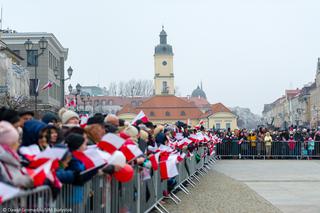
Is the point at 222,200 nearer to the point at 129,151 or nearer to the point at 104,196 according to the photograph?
the point at 129,151

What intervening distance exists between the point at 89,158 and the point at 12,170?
4.43 feet

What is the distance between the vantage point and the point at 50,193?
17.3 feet

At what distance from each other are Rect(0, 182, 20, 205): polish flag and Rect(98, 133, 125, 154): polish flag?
2.33m

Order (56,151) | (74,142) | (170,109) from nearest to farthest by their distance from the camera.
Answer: (56,151) → (74,142) → (170,109)

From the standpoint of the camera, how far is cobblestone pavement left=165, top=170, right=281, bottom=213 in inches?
493

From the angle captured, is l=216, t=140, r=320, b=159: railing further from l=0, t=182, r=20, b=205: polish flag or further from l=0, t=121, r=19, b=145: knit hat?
l=0, t=182, r=20, b=205: polish flag

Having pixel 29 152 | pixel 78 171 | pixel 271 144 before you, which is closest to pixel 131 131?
pixel 78 171

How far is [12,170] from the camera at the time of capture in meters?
4.87

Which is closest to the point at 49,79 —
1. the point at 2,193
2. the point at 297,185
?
the point at 297,185

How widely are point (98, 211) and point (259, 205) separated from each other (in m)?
6.99

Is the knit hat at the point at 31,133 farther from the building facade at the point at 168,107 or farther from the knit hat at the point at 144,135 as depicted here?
the building facade at the point at 168,107

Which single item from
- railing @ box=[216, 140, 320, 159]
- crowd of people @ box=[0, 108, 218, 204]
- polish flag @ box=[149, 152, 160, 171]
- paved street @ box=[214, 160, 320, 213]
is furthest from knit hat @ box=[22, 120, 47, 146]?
railing @ box=[216, 140, 320, 159]

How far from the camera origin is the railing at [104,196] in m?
5.07

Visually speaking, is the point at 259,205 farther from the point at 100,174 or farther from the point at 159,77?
the point at 159,77
